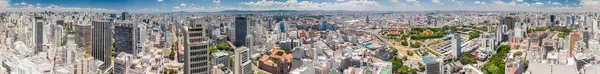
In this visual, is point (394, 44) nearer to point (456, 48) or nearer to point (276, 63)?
point (456, 48)

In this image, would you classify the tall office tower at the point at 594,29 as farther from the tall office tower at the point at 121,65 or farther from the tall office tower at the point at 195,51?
the tall office tower at the point at 121,65

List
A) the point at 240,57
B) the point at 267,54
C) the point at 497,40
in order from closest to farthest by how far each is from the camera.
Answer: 1. the point at 240,57
2. the point at 267,54
3. the point at 497,40

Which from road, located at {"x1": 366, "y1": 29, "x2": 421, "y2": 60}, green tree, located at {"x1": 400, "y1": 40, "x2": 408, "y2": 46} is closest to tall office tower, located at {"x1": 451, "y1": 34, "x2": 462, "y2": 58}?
road, located at {"x1": 366, "y1": 29, "x2": 421, "y2": 60}

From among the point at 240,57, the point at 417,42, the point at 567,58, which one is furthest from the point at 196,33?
the point at 417,42

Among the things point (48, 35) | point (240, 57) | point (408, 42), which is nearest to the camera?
point (240, 57)

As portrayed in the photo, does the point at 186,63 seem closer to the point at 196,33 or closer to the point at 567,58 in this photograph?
the point at 196,33

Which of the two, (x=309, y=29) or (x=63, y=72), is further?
(x=309, y=29)
